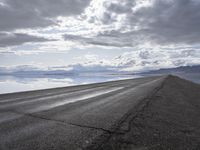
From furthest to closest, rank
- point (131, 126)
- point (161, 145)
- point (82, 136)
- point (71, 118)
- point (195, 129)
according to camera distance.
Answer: point (71, 118) < point (195, 129) < point (131, 126) < point (82, 136) < point (161, 145)

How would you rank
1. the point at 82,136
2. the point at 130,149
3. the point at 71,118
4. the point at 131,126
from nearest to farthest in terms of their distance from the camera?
the point at 130,149 < the point at 82,136 < the point at 131,126 < the point at 71,118

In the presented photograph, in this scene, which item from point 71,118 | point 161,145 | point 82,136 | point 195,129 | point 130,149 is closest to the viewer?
point 130,149

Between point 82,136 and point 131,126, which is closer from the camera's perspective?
point 82,136

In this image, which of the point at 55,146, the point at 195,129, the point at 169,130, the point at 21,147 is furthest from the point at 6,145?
the point at 195,129

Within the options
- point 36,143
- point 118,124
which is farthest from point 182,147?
point 36,143

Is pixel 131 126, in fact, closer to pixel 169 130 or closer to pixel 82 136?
pixel 169 130

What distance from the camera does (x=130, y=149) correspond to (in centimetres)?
421

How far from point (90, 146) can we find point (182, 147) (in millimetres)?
2023

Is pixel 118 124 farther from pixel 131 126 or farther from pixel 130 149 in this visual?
pixel 130 149

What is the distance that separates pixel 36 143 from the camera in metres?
4.45

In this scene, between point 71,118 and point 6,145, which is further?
point 71,118

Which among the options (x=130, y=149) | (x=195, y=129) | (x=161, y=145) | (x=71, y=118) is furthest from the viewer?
(x=71, y=118)

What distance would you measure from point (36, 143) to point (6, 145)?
23.5 inches

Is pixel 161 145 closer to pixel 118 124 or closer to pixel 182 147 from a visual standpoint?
pixel 182 147
